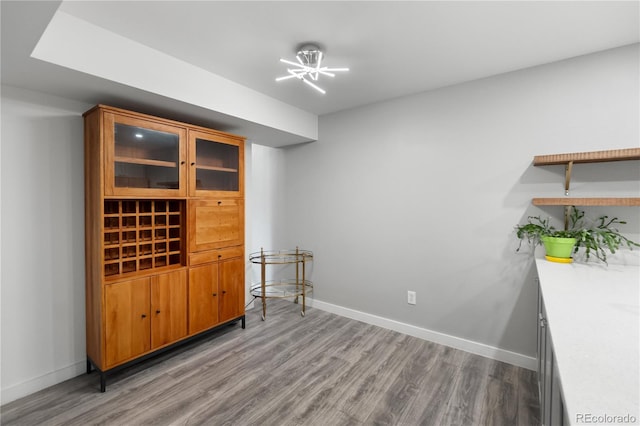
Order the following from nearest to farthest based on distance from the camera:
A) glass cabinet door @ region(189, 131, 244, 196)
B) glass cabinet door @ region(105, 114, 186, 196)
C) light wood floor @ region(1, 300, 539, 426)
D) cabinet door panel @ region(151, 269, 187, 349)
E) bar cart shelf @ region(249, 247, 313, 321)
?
1. light wood floor @ region(1, 300, 539, 426)
2. glass cabinet door @ region(105, 114, 186, 196)
3. cabinet door panel @ region(151, 269, 187, 349)
4. glass cabinet door @ region(189, 131, 244, 196)
5. bar cart shelf @ region(249, 247, 313, 321)

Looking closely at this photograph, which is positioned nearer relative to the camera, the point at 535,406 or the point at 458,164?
Answer: the point at 535,406

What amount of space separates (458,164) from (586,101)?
95cm

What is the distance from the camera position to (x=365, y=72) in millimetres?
2430

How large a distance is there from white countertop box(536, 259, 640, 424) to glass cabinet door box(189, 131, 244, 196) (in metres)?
2.58

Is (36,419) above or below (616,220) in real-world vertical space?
below

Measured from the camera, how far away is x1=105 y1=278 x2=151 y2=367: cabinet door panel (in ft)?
6.89

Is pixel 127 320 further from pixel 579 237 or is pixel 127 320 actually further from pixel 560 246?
pixel 579 237

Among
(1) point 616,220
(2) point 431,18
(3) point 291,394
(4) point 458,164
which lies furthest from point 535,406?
(2) point 431,18

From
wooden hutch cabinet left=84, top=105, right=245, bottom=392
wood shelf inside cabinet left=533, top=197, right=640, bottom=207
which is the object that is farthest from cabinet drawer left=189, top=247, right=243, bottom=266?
wood shelf inside cabinet left=533, top=197, right=640, bottom=207

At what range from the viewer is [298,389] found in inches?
84.1

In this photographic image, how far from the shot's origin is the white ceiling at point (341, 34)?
1.61 metres

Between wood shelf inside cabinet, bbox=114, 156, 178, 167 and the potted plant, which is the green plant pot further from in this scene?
wood shelf inside cabinet, bbox=114, 156, 178, 167

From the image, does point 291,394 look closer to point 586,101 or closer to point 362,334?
point 362,334

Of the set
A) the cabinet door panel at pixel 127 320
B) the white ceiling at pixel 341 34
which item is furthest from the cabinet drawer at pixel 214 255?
the white ceiling at pixel 341 34
